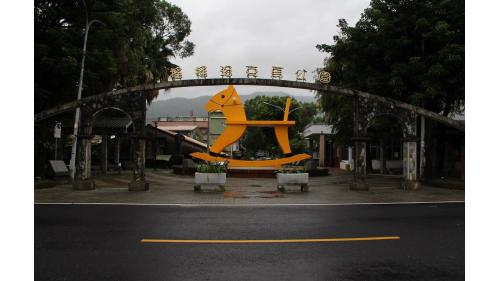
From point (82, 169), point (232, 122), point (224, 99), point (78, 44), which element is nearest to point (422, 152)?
point (232, 122)

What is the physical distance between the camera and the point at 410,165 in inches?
667

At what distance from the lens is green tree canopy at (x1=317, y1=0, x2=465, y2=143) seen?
699 inches

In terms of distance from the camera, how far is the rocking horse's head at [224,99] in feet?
83.0

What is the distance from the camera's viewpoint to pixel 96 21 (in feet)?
60.8

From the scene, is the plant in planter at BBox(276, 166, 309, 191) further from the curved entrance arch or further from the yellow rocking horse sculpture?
the yellow rocking horse sculpture

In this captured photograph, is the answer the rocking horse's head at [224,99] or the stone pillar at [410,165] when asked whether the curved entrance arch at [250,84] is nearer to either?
the stone pillar at [410,165]

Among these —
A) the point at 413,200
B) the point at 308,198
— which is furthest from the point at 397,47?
the point at 308,198

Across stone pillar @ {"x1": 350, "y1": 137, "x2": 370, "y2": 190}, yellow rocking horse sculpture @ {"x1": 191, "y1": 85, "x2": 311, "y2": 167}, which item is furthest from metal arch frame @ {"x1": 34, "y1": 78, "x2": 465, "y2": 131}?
yellow rocking horse sculpture @ {"x1": 191, "y1": 85, "x2": 311, "y2": 167}

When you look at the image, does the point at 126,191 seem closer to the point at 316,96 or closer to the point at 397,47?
the point at 397,47

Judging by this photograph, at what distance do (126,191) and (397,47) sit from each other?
15116mm

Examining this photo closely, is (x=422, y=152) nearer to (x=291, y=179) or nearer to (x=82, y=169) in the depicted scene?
(x=291, y=179)

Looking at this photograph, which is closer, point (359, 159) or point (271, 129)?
point (359, 159)

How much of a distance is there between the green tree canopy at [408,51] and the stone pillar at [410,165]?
262 centimetres

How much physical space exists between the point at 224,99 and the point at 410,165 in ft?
42.7
